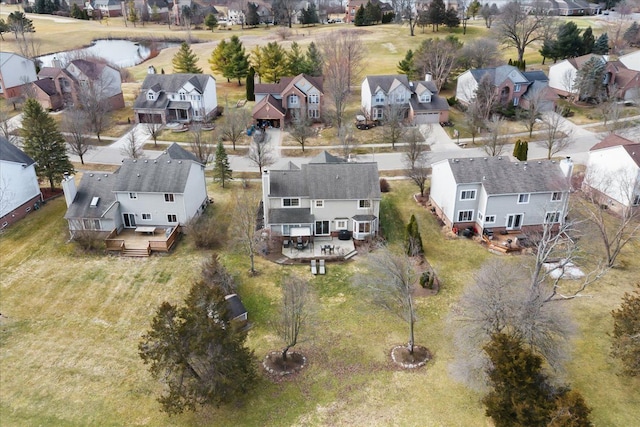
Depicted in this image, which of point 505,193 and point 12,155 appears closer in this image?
point 505,193

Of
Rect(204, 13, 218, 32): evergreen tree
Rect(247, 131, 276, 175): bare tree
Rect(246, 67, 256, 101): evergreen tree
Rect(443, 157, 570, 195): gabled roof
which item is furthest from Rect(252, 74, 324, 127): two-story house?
Rect(204, 13, 218, 32): evergreen tree

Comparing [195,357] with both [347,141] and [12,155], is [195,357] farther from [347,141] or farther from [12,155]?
[347,141]

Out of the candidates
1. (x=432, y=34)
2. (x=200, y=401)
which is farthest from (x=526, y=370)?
(x=432, y=34)

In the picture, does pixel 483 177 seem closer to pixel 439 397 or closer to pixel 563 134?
pixel 439 397

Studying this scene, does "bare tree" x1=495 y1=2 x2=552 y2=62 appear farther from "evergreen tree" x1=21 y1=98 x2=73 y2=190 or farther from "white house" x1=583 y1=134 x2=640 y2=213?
"evergreen tree" x1=21 y1=98 x2=73 y2=190

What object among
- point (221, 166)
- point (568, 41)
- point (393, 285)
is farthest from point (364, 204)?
→ point (568, 41)

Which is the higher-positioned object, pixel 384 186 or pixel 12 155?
pixel 12 155
